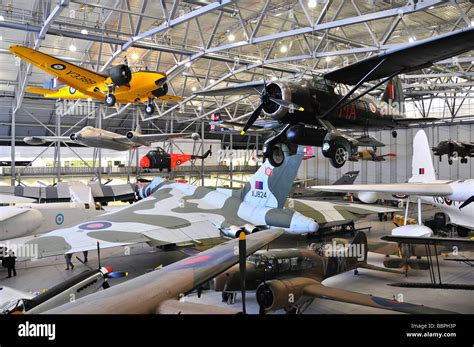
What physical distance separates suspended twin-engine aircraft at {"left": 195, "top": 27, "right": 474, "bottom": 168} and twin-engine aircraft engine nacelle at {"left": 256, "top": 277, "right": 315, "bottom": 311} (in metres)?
2.30

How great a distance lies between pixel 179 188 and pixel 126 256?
101 inches

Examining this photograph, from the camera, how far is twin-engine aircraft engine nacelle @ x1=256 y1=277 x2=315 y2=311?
5699 mm

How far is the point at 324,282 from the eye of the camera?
822cm

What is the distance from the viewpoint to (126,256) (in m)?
10.6

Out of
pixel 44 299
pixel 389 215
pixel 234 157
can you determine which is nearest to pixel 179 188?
pixel 44 299

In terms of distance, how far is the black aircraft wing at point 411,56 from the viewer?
137 inches

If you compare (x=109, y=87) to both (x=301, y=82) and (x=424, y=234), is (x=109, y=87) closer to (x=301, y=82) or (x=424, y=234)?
(x=301, y=82)

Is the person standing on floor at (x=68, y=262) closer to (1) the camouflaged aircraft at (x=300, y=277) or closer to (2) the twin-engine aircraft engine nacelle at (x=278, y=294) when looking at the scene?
(1) the camouflaged aircraft at (x=300, y=277)

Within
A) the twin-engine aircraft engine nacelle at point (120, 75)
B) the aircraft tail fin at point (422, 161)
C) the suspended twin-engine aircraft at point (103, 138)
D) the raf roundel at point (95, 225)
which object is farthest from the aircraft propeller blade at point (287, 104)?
the suspended twin-engine aircraft at point (103, 138)

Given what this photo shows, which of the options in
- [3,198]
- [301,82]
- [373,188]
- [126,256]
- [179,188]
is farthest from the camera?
[3,198]

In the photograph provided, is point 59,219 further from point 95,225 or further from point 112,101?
point 112,101

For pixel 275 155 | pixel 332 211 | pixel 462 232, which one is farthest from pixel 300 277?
pixel 462 232

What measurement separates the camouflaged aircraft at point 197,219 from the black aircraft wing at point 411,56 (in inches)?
90.0

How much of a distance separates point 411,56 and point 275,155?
185 cm
